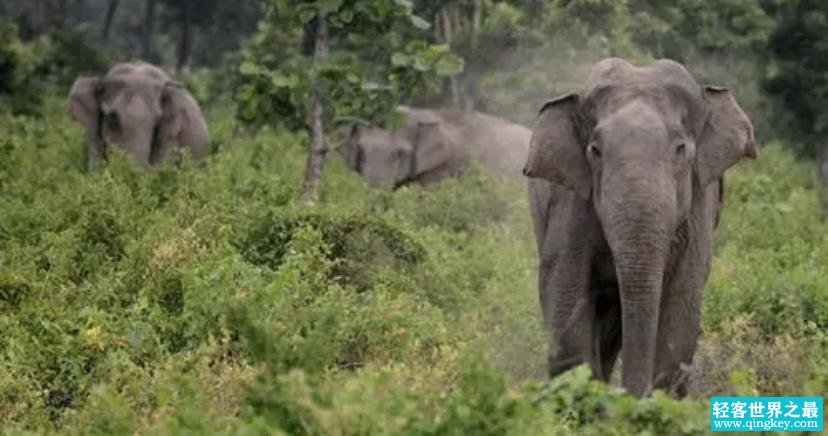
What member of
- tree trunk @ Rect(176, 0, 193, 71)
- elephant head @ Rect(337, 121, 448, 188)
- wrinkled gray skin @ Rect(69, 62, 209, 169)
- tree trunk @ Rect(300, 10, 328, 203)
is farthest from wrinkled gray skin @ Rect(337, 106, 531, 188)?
tree trunk @ Rect(176, 0, 193, 71)

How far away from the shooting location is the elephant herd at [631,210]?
27.6ft

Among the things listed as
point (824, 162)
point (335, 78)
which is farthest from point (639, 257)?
point (824, 162)

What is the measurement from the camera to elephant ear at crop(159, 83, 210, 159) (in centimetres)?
2000

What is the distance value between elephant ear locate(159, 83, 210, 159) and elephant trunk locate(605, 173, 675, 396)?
39.2 feet

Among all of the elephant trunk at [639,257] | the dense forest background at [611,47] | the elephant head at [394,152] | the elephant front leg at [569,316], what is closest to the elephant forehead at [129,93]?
the dense forest background at [611,47]

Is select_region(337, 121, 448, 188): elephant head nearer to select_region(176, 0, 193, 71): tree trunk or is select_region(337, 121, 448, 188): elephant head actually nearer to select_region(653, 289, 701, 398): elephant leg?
select_region(653, 289, 701, 398): elephant leg

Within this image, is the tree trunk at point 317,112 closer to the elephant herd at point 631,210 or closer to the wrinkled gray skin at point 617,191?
the elephant herd at point 631,210

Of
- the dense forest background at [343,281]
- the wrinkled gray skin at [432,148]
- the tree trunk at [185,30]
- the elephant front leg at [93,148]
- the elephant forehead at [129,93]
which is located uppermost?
the dense forest background at [343,281]

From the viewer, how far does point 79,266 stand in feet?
38.8

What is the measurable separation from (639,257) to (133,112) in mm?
11648

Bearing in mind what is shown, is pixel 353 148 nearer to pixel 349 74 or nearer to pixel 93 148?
pixel 93 148

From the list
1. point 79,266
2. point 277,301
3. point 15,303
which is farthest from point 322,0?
point 277,301

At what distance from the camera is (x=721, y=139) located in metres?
9.06

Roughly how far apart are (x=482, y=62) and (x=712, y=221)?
1512 cm
